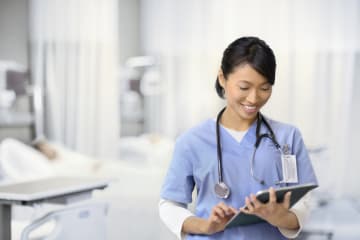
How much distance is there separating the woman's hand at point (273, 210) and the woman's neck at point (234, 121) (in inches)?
8.2

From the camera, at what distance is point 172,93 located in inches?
122

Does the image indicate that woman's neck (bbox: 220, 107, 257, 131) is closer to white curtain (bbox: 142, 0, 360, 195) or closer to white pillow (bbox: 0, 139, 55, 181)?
white curtain (bbox: 142, 0, 360, 195)

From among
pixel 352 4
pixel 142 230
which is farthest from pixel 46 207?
pixel 352 4

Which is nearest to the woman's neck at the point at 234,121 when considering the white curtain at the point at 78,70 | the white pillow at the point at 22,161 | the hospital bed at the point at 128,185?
the hospital bed at the point at 128,185

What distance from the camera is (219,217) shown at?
111cm

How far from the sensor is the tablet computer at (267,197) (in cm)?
105

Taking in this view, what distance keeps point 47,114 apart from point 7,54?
42cm

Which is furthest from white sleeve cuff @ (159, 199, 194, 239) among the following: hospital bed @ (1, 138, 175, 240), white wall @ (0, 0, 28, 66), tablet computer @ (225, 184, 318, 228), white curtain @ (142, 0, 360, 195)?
white wall @ (0, 0, 28, 66)

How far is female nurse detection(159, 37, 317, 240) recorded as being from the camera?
1165 millimetres

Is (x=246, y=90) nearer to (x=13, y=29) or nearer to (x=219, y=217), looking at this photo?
(x=219, y=217)

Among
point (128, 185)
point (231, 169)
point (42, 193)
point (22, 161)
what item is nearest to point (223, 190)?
point (231, 169)

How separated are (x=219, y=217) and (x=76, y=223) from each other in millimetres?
1063

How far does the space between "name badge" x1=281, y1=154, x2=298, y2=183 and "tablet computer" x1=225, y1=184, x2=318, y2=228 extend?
0.15ft

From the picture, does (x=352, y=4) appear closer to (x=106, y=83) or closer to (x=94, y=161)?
(x=106, y=83)
